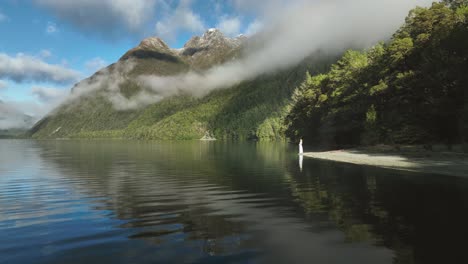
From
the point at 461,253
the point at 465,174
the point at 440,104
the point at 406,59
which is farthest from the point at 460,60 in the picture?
the point at 461,253

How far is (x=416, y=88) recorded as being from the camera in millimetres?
56094

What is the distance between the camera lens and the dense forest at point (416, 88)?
50.0 metres

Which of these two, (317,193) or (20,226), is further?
(317,193)

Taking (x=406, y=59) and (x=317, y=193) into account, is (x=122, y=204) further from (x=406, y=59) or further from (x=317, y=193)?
(x=406, y=59)

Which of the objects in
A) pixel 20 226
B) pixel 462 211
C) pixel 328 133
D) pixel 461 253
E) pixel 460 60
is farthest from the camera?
pixel 328 133

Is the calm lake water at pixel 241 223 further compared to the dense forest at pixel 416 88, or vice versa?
the dense forest at pixel 416 88

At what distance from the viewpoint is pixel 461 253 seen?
10.6 m

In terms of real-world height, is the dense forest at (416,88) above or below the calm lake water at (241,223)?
above

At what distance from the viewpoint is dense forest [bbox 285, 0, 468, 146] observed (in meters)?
50.0

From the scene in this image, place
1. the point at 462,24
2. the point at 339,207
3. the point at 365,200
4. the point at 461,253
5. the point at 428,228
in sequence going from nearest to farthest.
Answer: the point at 461,253 < the point at 428,228 < the point at 339,207 < the point at 365,200 < the point at 462,24

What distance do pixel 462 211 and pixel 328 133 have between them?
75.2m

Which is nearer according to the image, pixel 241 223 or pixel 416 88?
pixel 241 223

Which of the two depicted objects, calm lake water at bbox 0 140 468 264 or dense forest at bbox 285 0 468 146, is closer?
calm lake water at bbox 0 140 468 264

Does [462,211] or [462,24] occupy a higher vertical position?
[462,24]
